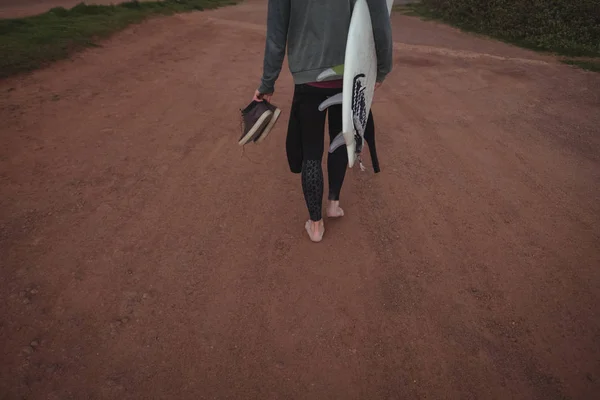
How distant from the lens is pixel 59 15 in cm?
779

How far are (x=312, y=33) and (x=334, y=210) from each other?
1.23 meters

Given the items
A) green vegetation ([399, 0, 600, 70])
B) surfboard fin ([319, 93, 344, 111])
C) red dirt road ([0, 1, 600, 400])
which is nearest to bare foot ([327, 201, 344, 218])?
red dirt road ([0, 1, 600, 400])

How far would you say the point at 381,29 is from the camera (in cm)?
208

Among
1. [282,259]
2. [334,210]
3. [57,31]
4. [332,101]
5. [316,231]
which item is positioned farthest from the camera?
[57,31]

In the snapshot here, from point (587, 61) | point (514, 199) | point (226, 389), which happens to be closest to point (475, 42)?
point (587, 61)

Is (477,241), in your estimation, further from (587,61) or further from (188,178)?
(587,61)

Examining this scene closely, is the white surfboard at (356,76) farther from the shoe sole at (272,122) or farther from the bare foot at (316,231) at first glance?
the bare foot at (316,231)

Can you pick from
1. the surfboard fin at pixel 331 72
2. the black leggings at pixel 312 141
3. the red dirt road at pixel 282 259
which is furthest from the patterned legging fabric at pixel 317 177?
the surfboard fin at pixel 331 72

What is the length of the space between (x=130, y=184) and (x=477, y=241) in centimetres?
262

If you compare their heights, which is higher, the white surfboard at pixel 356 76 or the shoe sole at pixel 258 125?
the white surfboard at pixel 356 76

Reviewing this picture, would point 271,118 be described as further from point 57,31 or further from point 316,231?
point 57,31

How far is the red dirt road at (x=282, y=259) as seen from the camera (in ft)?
6.06

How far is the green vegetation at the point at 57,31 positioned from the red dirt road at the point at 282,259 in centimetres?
102

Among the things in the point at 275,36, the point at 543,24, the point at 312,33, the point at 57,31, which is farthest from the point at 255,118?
the point at 543,24
